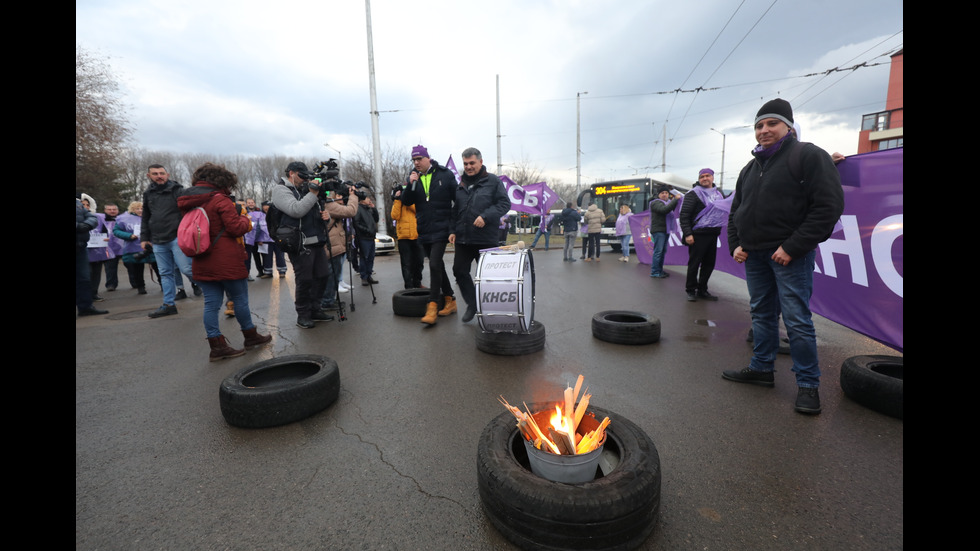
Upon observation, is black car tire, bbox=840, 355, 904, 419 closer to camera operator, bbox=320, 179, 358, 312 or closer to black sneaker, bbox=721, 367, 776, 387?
black sneaker, bbox=721, 367, 776, 387

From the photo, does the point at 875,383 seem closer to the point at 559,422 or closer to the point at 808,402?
the point at 808,402

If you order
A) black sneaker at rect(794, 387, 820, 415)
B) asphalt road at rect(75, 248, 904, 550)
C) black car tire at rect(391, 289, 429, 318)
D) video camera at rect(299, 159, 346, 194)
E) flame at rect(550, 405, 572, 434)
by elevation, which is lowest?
asphalt road at rect(75, 248, 904, 550)

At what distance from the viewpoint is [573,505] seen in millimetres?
1554

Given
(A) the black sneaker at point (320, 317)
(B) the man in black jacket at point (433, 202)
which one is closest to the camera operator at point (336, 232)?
(A) the black sneaker at point (320, 317)

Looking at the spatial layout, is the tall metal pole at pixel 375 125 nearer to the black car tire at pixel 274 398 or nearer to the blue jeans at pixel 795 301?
the black car tire at pixel 274 398

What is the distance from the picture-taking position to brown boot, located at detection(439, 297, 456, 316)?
589 cm

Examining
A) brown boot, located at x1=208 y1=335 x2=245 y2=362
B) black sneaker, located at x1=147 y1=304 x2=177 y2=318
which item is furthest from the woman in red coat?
black sneaker, located at x1=147 y1=304 x2=177 y2=318

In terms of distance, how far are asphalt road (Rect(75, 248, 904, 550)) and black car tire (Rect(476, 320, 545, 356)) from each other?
0.09 meters

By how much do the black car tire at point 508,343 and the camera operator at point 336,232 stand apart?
9.23 ft

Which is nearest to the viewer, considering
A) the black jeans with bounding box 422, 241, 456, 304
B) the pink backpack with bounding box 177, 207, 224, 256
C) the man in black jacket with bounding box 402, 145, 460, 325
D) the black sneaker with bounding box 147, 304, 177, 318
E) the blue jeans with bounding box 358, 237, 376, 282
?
the pink backpack with bounding box 177, 207, 224, 256

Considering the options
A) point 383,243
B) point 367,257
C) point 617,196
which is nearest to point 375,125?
point 383,243

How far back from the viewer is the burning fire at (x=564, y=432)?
184cm
